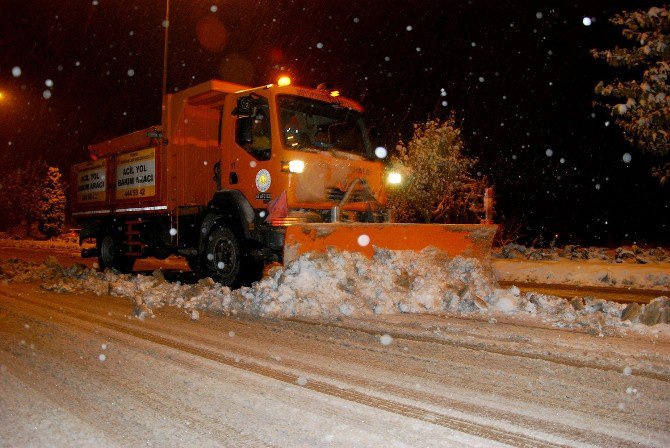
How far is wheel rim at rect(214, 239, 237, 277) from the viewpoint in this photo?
8.28m

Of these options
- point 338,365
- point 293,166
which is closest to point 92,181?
point 293,166

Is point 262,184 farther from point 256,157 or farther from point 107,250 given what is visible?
point 107,250

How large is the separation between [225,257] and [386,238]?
2556 mm

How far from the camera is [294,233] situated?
7.13 meters

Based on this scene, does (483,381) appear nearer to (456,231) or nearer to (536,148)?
(456,231)

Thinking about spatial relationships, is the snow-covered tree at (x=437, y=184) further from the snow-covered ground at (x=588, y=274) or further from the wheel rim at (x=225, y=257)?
the wheel rim at (x=225, y=257)

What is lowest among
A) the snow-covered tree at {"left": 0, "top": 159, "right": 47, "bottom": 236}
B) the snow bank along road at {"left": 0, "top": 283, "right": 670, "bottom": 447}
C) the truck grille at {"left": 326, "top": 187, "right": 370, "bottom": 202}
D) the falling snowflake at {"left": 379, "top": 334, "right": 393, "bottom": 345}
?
the snow bank along road at {"left": 0, "top": 283, "right": 670, "bottom": 447}

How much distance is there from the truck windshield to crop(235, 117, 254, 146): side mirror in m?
0.51

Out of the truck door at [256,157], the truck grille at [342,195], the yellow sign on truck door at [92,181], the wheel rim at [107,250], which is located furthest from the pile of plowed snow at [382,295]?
the yellow sign on truck door at [92,181]

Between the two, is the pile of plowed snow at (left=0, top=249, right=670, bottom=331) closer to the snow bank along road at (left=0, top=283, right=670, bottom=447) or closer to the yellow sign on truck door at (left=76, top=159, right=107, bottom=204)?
the snow bank along road at (left=0, top=283, right=670, bottom=447)

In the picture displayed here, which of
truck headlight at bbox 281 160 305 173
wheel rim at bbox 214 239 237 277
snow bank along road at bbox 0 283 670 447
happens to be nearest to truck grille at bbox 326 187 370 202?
truck headlight at bbox 281 160 305 173

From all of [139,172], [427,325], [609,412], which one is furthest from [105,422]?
[139,172]

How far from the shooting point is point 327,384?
372cm

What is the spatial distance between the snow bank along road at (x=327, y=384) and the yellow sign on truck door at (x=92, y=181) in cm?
674
